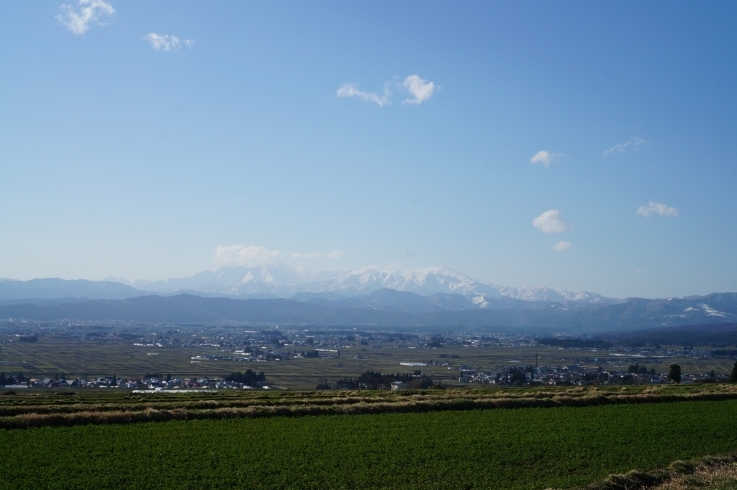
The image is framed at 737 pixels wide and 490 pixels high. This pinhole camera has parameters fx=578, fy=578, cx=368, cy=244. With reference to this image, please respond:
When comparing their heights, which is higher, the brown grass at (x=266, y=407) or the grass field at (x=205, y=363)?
the brown grass at (x=266, y=407)

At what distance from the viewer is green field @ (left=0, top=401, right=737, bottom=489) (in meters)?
12.6

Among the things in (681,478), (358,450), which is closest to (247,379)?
(358,450)

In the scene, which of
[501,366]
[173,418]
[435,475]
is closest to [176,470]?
[435,475]

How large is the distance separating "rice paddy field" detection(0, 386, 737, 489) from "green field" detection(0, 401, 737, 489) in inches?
1.2

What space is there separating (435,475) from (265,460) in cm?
411

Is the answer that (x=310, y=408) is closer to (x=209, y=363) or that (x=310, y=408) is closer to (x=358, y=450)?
(x=358, y=450)

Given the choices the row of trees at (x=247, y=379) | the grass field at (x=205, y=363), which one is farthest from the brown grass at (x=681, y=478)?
the row of trees at (x=247, y=379)

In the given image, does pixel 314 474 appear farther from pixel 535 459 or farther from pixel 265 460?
pixel 535 459

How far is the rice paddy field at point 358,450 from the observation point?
41.5 feet

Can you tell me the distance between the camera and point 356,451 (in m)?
15.4

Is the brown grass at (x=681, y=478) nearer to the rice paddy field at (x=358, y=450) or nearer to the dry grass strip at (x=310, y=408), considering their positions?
the rice paddy field at (x=358, y=450)

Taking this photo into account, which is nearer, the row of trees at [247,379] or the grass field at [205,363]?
the row of trees at [247,379]

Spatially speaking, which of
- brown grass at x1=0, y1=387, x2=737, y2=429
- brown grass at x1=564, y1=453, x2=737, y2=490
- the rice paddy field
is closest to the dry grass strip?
brown grass at x1=0, y1=387, x2=737, y2=429

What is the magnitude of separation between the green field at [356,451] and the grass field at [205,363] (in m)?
46.5
